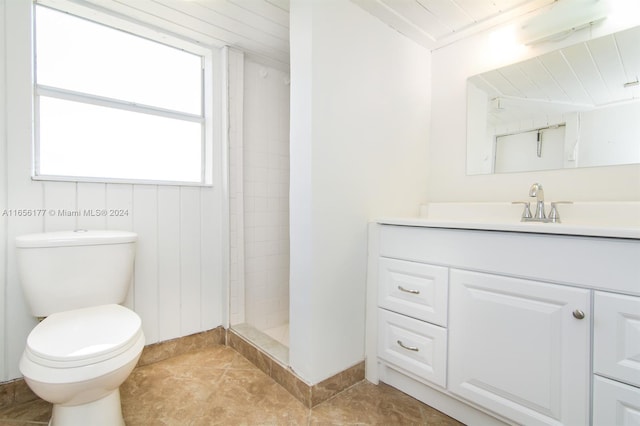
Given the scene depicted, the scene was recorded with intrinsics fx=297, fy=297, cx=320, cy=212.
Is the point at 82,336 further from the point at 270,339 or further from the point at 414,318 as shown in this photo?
the point at 414,318

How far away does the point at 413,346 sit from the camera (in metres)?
1.37

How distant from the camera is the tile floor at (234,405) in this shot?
127 cm

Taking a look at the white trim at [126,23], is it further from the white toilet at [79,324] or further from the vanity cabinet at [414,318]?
the vanity cabinet at [414,318]

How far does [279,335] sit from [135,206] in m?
1.25

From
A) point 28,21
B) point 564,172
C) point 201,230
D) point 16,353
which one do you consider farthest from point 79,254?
point 564,172

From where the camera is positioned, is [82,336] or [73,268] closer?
[82,336]

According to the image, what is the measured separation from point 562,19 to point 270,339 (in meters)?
2.27

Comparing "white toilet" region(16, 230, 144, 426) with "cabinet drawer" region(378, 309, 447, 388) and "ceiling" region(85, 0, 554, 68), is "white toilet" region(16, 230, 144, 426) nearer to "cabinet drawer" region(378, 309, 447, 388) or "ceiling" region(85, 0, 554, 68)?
"cabinet drawer" region(378, 309, 447, 388)

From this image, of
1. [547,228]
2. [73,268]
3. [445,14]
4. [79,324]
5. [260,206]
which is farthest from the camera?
[260,206]

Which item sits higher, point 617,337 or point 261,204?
point 261,204

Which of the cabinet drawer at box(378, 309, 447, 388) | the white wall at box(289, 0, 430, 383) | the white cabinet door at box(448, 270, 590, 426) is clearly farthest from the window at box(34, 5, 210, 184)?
the white cabinet door at box(448, 270, 590, 426)

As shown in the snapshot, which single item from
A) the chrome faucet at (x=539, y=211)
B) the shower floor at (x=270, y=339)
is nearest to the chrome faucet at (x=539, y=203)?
the chrome faucet at (x=539, y=211)

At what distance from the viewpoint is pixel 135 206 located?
Result: 1669 mm

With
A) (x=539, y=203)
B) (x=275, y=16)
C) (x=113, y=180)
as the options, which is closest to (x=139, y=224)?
(x=113, y=180)
